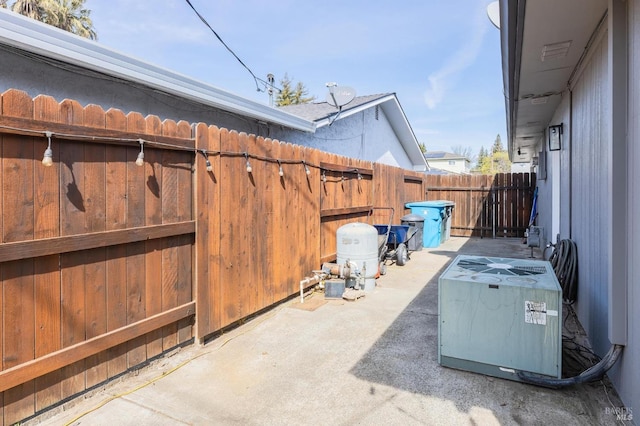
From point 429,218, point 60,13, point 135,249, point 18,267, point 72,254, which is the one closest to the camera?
point 18,267

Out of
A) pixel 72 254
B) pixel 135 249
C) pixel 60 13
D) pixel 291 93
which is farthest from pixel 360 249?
pixel 291 93

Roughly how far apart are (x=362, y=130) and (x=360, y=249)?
214 inches

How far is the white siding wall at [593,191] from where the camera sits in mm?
2842

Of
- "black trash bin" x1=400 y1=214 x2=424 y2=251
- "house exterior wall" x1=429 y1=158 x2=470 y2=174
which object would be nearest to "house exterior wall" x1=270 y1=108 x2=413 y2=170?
"black trash bin" x1=400 y1=214 x2=424 y2=251

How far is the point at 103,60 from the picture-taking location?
346 centimetres

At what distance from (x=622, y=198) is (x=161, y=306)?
139 inches

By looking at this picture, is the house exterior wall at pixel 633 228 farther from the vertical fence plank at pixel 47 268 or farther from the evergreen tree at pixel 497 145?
the evergreen tree at pixel 497 145

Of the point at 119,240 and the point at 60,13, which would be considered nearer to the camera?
the point at 119,240

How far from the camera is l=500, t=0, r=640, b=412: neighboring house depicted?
2.23 meters

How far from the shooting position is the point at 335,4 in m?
8.13

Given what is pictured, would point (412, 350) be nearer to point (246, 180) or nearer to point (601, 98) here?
point (246, 180)

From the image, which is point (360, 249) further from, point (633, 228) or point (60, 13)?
point (60, 13)

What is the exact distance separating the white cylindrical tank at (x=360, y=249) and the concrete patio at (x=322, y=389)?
4.51ft

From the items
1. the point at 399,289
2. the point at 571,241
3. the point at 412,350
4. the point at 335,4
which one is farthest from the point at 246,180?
the point at 335,4
